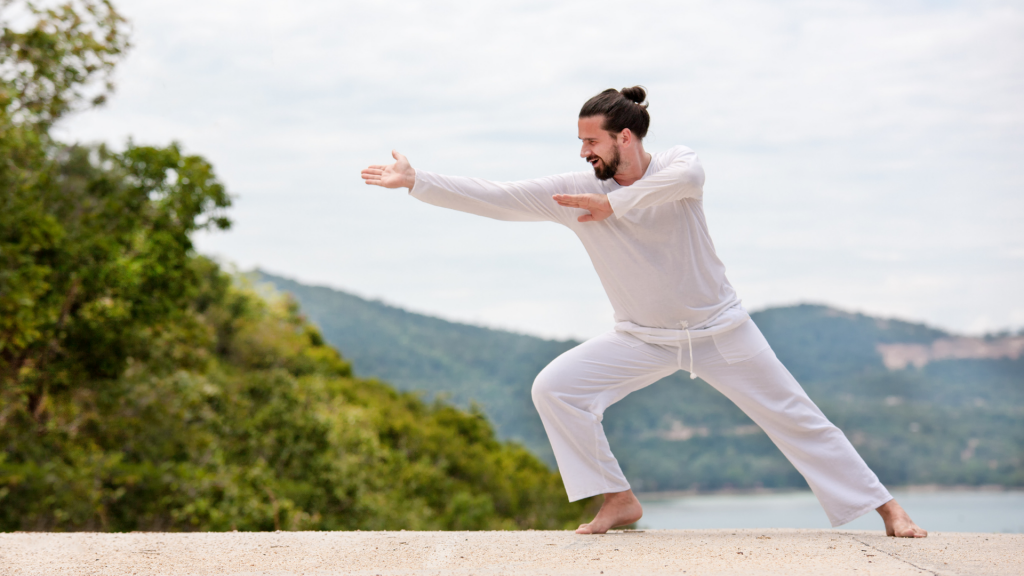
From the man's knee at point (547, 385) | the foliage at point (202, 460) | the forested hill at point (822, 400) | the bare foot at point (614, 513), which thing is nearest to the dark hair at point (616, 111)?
the man's knee at point (547, 385)

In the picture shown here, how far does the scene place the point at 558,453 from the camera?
436cm

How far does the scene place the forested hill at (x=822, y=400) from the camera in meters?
46.0

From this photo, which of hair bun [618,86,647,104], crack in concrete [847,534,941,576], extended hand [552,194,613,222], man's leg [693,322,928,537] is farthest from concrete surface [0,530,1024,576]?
hair bun [618,86,647,104]

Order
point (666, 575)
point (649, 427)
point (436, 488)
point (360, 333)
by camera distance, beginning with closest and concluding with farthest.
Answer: point (666, 575), point (436, 488), point (649, 427), point (360, 333)

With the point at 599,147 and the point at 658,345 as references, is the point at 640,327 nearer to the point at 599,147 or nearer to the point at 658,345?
the point at 658,345

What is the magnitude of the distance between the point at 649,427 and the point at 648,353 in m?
46.0

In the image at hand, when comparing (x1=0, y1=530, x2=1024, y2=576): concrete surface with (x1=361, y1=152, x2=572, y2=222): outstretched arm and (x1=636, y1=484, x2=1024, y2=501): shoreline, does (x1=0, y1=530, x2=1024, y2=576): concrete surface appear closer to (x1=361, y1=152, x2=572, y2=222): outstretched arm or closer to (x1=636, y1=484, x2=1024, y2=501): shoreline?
(x1=361, y1=152, x2=572, y2=222): outstretched arm

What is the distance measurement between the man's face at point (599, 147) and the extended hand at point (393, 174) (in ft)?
2.71

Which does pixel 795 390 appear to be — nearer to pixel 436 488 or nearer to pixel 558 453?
pixel 558 453

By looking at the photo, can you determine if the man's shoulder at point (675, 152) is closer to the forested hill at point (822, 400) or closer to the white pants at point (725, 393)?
the white pants at point (725, 393)

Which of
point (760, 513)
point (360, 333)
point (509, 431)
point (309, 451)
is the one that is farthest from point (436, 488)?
point (360, 333)

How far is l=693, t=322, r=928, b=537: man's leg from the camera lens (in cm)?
415

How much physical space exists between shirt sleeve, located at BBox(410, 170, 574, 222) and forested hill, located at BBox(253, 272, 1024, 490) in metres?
36.8

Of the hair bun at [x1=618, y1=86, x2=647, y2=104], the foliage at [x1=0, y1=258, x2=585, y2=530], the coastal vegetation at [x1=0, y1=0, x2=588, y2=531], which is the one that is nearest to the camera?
the hair bun at [x1=618, y1=86, x2=647, y2=104]
